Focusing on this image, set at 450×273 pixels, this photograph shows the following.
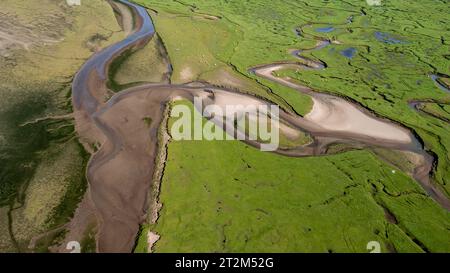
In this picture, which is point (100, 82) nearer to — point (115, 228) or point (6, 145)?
point (6, 145)

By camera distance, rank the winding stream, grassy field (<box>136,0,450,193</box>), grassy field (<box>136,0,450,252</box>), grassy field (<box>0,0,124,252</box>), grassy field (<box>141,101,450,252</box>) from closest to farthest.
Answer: grassy field (<box>141,101,450,252</box>), grassy field (<box>0,0,124,252</box>), grassy field (<box>136,0,450,252</box>), the winding stream, grassy field (<box>136,0,450,193</box>)

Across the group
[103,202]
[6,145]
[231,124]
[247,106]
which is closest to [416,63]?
[247,106]

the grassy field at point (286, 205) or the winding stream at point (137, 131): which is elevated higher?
the grassy field at point (286, 205)

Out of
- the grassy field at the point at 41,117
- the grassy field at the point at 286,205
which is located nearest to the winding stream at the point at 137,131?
the grassy field at the point at 41,117

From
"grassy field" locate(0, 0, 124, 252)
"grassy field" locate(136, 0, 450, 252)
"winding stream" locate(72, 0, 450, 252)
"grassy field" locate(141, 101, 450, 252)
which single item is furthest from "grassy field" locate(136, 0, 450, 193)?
"grassy field" locate(0, 0, 124, 252)

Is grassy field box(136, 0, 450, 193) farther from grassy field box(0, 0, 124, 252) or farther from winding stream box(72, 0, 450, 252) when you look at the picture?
grassy field box(0, 0, 124, 252)

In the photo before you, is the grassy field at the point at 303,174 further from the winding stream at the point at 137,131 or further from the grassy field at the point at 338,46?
the winding stream at the point at 137,131

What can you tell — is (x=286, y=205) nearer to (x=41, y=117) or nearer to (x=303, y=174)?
(x=303, y=174)
